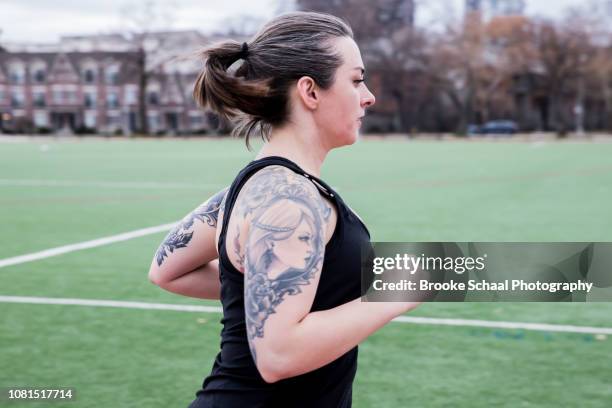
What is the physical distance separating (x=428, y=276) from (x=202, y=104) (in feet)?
3.03

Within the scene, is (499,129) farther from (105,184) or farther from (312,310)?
(312,310)

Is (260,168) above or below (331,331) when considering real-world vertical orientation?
above

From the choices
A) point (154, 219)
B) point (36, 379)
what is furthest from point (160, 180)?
point (36, 379)

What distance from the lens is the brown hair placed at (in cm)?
209

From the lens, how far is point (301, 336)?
1903 millimetres

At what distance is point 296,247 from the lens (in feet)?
6.29

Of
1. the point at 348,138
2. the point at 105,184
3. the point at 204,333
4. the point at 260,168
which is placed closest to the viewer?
the point at 260,168

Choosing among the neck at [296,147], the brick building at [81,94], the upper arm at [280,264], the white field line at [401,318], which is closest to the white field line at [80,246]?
→ the white field line at [401,318]

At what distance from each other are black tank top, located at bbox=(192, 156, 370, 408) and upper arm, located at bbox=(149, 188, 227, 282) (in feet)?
1.34

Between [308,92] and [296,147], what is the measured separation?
0.49 feet

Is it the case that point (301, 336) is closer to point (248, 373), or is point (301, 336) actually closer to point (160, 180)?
point (248, 373)

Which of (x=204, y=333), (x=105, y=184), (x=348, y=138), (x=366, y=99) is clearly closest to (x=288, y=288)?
(x=348, y=138)

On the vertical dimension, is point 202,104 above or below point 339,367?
above

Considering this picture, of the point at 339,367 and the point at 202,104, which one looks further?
the point at 202,104
